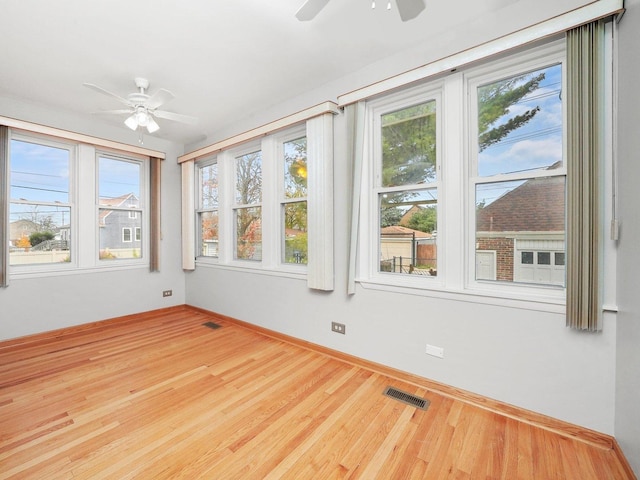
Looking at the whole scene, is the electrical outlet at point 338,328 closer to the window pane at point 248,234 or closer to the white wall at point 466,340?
the white wall at point 466,340

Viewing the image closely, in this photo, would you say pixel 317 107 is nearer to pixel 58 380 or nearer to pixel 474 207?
pixel 474 207

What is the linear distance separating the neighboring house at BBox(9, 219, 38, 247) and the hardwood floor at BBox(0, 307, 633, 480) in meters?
1.34

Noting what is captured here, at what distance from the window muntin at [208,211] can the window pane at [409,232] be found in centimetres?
273

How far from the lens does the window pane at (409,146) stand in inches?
93.7

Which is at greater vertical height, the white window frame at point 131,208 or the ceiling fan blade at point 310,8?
the ceiling fan blade at point 310,8

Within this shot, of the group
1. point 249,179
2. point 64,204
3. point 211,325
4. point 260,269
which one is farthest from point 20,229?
point 260,269

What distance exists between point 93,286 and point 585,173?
516cm

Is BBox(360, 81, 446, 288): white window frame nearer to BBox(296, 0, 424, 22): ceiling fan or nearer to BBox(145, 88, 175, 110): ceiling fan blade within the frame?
BBox(296, 0, 424, 22): ceiling fan

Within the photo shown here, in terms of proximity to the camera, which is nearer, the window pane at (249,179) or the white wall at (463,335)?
the white wall at (463,335)

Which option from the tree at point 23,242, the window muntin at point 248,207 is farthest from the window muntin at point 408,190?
the tree at point 23,242

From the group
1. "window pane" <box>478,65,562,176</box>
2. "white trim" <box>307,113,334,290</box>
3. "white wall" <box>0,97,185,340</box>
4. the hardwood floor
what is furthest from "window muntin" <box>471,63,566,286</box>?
"white wall" <box>0,97,185,340</box>

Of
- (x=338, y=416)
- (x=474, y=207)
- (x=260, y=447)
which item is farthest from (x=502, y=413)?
(x=260, y=447)

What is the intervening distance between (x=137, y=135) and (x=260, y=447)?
4391mm

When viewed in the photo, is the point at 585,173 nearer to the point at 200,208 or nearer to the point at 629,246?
the point at 629,246
